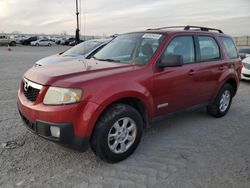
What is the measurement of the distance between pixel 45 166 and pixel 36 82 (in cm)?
106

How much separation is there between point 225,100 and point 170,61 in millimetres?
2442

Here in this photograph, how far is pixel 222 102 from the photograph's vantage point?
5.61 m

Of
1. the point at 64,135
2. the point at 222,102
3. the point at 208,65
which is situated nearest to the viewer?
the point at 64,135

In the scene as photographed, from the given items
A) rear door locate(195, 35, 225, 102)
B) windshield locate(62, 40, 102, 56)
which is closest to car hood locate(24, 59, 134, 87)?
rear door locate(195, 35, 225, 102)

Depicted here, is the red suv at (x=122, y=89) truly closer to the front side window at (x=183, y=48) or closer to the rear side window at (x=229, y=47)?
the front side window at (x=183, y=48)

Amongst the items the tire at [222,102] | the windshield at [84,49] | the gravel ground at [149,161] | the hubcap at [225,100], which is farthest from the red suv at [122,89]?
the windshield at [84,49]

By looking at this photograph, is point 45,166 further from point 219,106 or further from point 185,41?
point 219,106

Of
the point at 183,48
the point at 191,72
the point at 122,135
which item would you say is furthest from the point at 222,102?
the point at 122,135

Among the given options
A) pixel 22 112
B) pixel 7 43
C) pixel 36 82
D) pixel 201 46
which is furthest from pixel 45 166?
pixel 7 43

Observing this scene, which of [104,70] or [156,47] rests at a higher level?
[156,47]

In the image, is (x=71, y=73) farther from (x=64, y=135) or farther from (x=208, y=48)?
(x=208, y=48)

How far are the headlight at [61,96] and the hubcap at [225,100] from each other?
3.52 metres

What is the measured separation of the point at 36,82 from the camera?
337 cm

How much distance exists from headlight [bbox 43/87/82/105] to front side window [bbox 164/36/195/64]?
5.58 feet
